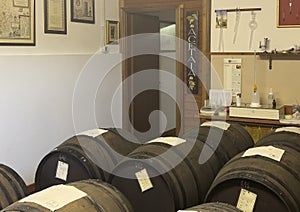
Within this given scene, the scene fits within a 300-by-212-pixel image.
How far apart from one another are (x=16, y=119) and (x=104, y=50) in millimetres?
1791

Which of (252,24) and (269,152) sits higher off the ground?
(252,24)

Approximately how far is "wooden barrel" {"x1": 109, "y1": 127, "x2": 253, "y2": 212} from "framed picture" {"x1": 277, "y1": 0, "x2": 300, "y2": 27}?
2.64 meters

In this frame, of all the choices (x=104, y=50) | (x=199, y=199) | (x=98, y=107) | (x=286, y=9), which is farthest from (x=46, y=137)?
(x=286, y=9)

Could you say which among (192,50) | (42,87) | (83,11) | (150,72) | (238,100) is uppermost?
(83,11)

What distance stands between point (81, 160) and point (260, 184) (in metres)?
1.14

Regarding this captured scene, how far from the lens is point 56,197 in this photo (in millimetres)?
1909

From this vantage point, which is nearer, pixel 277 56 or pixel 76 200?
pixel 76 200

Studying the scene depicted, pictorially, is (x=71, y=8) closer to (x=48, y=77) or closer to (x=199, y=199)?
(x=48, y=77)

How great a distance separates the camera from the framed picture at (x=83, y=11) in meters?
5.38

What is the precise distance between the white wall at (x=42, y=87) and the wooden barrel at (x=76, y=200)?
101 inches

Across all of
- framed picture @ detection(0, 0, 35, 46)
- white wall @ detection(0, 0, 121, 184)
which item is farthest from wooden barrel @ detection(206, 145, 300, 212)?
framed picture @ detection(0, 0, 35, 46)

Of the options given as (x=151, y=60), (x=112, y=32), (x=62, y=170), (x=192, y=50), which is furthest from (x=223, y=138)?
(x=151, y=60)

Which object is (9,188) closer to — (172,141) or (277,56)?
→ (172,141)

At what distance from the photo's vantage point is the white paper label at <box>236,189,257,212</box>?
2.27m
